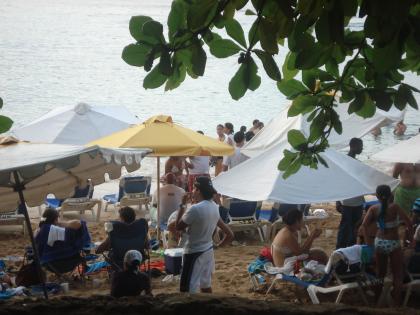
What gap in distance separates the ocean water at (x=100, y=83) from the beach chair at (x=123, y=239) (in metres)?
14.6

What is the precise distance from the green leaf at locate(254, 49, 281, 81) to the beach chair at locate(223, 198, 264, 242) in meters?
8.78

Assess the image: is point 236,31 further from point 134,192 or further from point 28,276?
point 134,192

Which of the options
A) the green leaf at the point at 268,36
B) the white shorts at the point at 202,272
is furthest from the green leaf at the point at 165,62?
the white shorts at the point at 202,272

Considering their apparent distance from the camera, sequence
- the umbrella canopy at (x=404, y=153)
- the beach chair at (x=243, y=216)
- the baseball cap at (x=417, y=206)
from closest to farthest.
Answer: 1. the baseball cap at (x=417, y=206)
2. the umbrella canopy at (x=404, y=153)
3. the beach chair at (x=243, y=216)

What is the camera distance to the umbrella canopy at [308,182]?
1073 centimetres

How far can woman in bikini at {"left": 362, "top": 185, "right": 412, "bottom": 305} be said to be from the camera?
28.8ft

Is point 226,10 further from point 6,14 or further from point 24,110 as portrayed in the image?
point 6,14

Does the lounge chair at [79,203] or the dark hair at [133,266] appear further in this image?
the lounge chair at [79,203]

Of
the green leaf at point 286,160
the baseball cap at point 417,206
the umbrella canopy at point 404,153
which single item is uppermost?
the umbrella canopy at point 404,153

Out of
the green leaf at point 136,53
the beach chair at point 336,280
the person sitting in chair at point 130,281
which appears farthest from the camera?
the beach chair at point 336,280

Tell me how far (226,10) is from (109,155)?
5406 mm

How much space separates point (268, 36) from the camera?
13.1 ft

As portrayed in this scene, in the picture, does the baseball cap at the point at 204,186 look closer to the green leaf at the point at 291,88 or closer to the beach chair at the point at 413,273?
the beach chair at the point at 413,273

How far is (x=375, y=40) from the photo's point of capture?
12.6 ft
